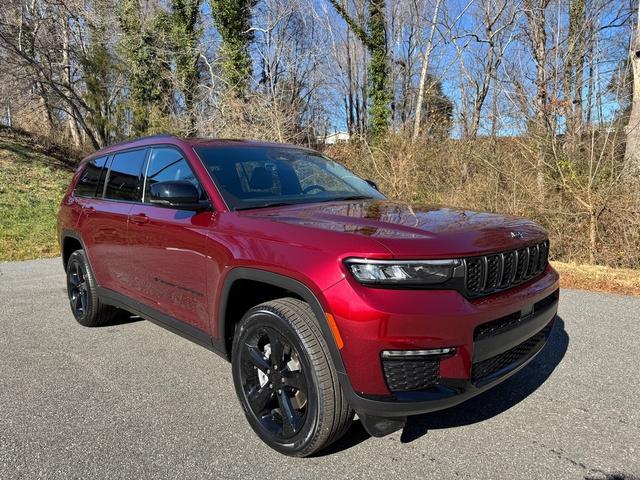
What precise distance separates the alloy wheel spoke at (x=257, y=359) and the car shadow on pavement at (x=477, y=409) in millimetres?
560

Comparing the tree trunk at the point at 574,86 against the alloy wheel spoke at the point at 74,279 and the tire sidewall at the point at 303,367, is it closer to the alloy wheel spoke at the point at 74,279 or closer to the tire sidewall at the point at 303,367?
the tire sidewall at the point at 303,367

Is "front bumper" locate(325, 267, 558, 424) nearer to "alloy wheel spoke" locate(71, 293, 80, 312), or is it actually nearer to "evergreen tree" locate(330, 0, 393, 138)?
"alloy wheel spoke" locate(71, 293, 80, 312)

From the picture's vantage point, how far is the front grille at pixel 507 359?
2465 millimetres

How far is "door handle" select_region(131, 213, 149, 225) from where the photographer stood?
3740mm

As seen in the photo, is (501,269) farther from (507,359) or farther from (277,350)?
(277,350)

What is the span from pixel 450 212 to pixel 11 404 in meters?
3.22

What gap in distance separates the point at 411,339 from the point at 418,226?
26.5 inches

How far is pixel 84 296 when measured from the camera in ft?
16.6

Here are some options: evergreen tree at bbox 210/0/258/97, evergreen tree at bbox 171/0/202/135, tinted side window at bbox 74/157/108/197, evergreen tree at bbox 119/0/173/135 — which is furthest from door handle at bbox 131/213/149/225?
evergreen tree at bbox 119/0/173/135

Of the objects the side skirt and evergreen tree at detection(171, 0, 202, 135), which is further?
evergreen tree at detection(171, 0, 202, 135)

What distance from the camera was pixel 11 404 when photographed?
10.9 feet

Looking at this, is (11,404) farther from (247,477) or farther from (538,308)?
(538,308)

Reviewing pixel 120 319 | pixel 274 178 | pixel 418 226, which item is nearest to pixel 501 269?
pixel 418 226

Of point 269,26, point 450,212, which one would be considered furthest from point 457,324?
point 269,26
